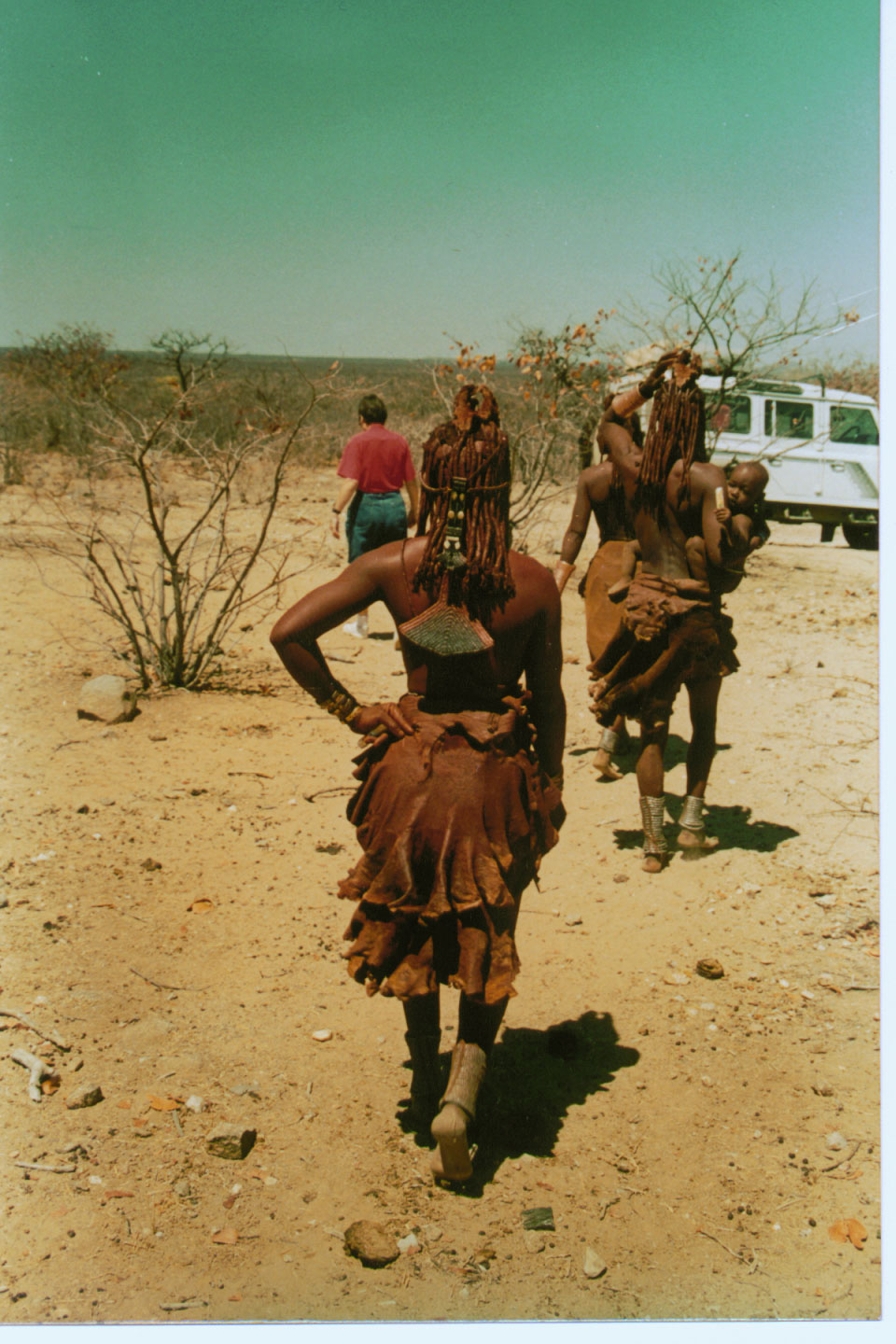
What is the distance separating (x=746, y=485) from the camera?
4.05 metres

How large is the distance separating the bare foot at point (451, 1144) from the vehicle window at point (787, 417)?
34.5 feet

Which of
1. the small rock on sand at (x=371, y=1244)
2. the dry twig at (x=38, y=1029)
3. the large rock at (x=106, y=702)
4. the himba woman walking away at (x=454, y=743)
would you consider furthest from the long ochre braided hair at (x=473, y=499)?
the large rock at (x=106, y=702)

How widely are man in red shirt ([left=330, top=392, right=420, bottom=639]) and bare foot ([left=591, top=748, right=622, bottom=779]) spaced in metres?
2.01

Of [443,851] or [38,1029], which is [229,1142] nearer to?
[38,1029]

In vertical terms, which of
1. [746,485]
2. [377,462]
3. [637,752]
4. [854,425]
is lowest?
[637,752]

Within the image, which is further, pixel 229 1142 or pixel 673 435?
pixel 673 435

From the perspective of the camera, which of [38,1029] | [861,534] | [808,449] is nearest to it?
[38,1029]

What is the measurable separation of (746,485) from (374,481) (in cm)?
319

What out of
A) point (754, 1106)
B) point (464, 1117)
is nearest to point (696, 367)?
point (754, 1106)

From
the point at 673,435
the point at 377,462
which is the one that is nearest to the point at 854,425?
the point at 377,462

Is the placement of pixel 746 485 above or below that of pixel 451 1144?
above

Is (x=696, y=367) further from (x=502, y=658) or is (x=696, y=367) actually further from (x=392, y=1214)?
(x=392, y=1214)

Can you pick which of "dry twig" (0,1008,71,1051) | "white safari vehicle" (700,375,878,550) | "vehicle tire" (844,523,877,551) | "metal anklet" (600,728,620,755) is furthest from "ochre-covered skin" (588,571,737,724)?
"vehicle tire" (844,523,877,551)

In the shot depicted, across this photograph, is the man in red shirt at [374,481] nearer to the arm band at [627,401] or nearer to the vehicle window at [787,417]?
the arm band at [627,401]
